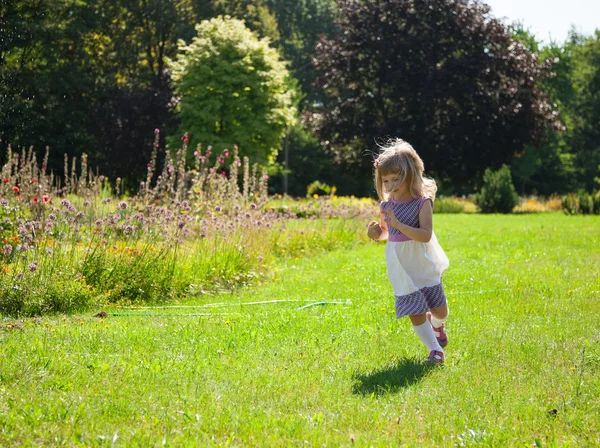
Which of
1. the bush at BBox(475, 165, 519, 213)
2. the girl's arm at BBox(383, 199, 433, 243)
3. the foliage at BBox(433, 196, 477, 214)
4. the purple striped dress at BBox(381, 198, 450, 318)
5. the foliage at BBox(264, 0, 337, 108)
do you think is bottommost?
the foliage at BBox(433, 196, 477, 214)

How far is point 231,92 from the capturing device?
28.3 meters

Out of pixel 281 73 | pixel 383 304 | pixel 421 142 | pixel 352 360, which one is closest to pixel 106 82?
pixel 281 73

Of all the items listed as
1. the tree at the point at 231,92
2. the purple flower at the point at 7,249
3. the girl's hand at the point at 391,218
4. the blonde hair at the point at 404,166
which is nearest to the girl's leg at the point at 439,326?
the girl's hand at the point at 391,218

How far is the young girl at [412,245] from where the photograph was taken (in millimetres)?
5109

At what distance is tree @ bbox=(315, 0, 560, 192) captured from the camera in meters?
29.7

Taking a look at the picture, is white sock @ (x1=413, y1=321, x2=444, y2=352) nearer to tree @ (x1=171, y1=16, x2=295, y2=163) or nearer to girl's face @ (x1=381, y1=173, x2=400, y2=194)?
girl's face @ (x1=381, y1=173, x2=400, y2=194)

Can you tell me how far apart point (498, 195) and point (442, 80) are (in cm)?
492

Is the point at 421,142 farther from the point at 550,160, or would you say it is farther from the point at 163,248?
the point at 163,248

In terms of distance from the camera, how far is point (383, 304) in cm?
731

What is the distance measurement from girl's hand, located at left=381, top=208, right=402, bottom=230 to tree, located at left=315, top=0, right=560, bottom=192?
24844mm

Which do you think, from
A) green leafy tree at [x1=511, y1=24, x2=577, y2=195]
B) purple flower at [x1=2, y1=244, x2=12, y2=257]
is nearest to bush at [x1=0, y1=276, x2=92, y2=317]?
purple flower at [x1=2, y1=244, x2=12, y2=257]

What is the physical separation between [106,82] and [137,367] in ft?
94.0

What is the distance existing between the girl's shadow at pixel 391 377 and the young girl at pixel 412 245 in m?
0.22

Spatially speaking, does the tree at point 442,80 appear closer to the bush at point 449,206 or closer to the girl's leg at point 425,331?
the bush at point 449,206
